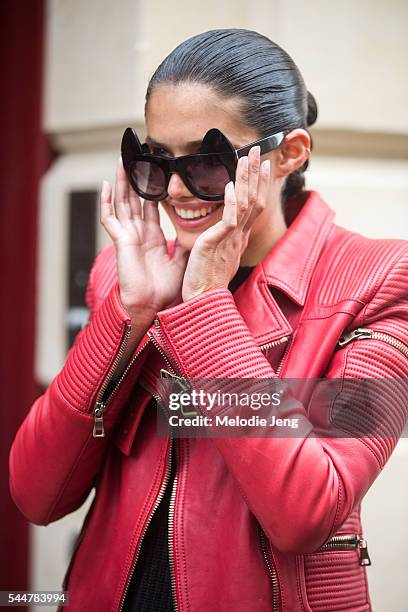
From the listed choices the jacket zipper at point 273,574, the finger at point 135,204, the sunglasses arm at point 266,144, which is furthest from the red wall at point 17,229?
the jacket zipper at point 273,574

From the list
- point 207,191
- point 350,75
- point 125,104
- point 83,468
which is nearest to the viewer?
point 207,191

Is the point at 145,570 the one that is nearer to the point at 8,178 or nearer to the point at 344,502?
the point at 344,502

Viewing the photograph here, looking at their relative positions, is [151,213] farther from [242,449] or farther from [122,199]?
[242,449]

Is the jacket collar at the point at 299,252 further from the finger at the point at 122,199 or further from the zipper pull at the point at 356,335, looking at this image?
the finger at the point at 122,199

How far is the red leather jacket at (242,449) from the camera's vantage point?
3.51 feet

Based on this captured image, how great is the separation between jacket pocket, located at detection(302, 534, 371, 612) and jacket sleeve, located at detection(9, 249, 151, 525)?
0.37 meters

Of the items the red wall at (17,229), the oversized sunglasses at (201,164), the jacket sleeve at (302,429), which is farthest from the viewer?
the red wall at (17,229)

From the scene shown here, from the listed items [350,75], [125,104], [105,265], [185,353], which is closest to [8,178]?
[125,104]

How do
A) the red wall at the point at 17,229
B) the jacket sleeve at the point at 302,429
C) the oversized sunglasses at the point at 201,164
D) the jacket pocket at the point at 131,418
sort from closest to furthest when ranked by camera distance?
the jacket sleeve at the point at 302,429
the oversized sunglasses at the point at 201,164
the jacket pocket at the point at 131,418
the red wall at the point at 17,229

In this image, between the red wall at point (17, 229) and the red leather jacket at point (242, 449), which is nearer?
the red leather jacket at point (242, 449)

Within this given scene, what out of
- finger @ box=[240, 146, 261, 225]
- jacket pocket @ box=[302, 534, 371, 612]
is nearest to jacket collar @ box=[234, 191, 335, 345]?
finger @ box=[240, 146, 261, 225]

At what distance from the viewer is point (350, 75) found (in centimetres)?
152

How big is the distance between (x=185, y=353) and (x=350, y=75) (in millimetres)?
705

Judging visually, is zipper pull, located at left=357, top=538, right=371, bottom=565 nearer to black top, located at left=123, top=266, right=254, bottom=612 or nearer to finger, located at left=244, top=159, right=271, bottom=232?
black top, located at left=123, top=266, right=254, bottom=612
